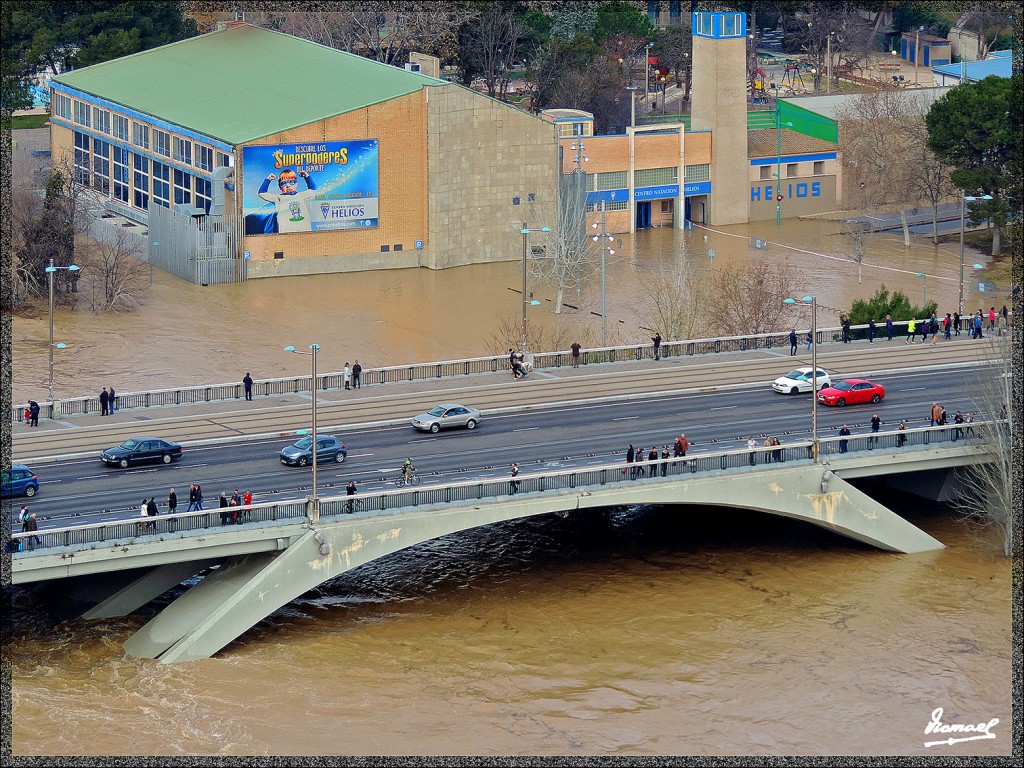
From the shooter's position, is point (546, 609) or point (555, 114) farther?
point (555, 114)

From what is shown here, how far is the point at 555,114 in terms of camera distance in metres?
122

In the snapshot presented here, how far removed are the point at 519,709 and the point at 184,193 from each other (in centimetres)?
Answer: 6283

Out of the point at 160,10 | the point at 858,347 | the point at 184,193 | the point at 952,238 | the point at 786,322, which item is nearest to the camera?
the point at 858,347

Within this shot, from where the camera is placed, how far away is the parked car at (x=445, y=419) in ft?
235

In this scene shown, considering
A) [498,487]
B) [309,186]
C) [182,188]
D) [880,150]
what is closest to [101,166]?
[182,188]

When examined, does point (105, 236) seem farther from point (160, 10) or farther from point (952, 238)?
point (952, 238)

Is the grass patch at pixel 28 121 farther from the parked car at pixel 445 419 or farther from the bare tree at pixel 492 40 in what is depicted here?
the parked car at pixel 445 419

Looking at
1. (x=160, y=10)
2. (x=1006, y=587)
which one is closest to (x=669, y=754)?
(x=1006, y=587)

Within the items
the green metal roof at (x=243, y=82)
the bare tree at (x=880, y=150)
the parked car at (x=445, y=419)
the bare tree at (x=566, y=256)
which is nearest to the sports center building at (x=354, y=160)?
the green metal roof at (x=243, y=82)

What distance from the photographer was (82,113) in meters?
126

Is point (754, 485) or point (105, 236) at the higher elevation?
point (105, 236)

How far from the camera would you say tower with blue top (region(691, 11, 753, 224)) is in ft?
414

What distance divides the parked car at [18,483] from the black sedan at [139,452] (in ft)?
11.3

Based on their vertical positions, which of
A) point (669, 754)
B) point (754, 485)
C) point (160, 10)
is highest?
point (160, 10)
